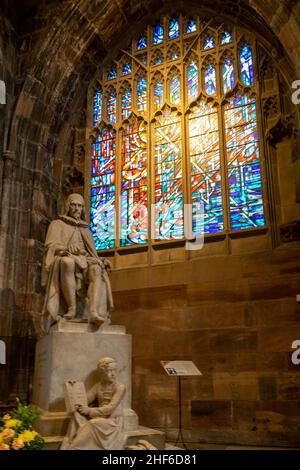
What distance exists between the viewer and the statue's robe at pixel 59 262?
5.43m

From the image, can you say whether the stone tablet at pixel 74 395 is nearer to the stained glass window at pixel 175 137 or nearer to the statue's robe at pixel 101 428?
the statue's robe at pixel 101 428

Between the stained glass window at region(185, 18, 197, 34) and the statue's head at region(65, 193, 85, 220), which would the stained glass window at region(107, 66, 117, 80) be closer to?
the stained glass window at region(185, 18, 197, 34)

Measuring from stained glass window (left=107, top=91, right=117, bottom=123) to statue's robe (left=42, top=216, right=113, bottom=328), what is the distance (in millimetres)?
4154

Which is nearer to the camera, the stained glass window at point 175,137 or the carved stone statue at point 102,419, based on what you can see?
the carved stone statue at point 102,419

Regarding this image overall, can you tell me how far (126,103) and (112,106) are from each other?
325 millimetres

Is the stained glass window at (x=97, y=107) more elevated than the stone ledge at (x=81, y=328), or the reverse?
the stained glass window at (x=97, y=107)

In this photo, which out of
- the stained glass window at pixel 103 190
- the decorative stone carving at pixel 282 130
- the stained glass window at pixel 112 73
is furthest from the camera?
the stained glass window at pixel 112 73

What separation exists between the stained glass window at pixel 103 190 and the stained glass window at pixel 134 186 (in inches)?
8.9

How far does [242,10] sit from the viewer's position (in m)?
8.68

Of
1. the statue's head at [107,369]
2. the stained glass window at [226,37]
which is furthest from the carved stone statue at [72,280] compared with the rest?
the stained glass window at [226,37]

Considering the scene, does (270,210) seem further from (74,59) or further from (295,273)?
(74,59)

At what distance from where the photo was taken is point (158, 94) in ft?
30.8

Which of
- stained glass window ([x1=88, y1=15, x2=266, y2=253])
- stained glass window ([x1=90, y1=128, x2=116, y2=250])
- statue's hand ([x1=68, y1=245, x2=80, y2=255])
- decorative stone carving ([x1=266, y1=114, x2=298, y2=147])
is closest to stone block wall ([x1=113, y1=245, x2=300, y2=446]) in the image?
stained glass window ([x1=88, y1=15, x2=266, y2=253])

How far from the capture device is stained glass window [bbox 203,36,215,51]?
9120 mm
